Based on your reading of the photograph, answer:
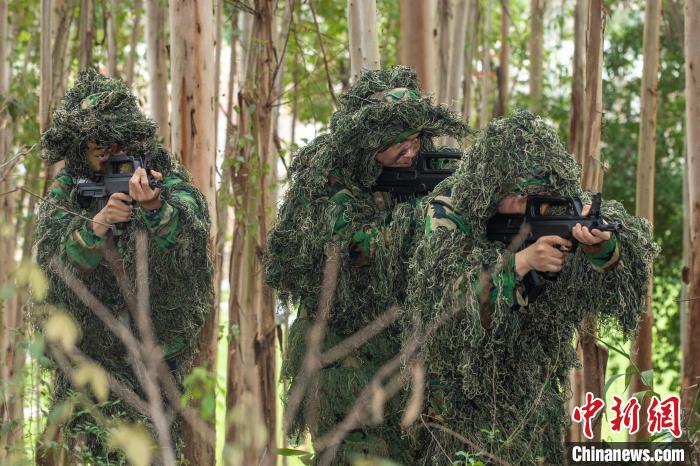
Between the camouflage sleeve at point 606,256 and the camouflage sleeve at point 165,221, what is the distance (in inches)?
61.2

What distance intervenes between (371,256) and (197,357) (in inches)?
52.6

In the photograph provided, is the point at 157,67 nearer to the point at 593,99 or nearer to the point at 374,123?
the point at 593,99

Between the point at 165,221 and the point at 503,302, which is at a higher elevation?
the point at 165,221

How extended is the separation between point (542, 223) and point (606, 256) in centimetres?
22

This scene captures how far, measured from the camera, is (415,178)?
4.08 m

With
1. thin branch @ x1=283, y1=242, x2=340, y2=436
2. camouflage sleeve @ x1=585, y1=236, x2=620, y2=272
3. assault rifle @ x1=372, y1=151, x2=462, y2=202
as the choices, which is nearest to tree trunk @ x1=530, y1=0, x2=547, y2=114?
assault rifle @ x1=372, y1=151, x2=462, y2=202

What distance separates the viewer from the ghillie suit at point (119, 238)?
4051mm

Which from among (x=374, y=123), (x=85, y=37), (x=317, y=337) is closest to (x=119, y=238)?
(x=374, y=123)

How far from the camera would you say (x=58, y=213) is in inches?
164

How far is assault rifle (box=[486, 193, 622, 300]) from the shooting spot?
324cm

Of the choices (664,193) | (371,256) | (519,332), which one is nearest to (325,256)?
(371,256)

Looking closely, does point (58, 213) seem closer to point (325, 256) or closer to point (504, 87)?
point (325, 256)

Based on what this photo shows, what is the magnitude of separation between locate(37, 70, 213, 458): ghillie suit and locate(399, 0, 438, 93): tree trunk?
153 centimetres

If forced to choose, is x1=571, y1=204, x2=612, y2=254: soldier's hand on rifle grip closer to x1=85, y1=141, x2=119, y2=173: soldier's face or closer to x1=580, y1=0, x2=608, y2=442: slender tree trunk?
x1=85, y1=141, x2=119, y2=173: soldier's face
